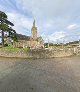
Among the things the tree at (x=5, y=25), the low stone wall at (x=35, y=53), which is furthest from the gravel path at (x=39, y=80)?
the tree at (x=5, y=25)

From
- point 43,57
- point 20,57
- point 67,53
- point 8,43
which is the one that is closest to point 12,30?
point 8,43

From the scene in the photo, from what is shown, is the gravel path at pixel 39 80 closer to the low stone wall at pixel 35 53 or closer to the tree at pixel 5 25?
the low stone wall at pixel 35 53

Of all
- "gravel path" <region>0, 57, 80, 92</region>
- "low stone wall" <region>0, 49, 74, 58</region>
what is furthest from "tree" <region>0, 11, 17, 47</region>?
"gravel path" <region>0, 57, 80, 92</region>

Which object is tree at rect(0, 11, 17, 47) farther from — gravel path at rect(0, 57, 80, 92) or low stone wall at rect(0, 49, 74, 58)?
gravel path at rect(0, 57, 80, 92)

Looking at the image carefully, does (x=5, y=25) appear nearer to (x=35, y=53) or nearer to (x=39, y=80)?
(x=35, y=53)

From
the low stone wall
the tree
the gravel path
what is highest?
the tree

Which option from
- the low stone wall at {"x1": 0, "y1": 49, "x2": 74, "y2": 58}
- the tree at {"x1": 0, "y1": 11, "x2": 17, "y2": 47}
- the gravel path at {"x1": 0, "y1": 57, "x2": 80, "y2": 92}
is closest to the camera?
the gravel path at {"x1": 0, "y1": 57, "x2": 80, "y2": 92}

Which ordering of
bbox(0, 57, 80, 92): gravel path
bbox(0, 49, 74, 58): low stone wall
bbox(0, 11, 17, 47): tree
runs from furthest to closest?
bbox(0, 11, 17, 47): tree, bbox(0, 49, 74, 58): low stone wall, bbox(0, 57, 80, 92): gravel path

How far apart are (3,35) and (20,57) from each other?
10.3 meters

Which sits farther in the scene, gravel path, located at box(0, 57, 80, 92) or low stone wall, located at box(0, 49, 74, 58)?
low stone wall, located at box(0, 49, 74, 58)

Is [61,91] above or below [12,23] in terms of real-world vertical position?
below

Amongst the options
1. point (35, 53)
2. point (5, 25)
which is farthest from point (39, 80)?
point (5, 25)

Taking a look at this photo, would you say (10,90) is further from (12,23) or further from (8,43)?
(8,43)

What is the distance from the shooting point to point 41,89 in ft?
24.4
